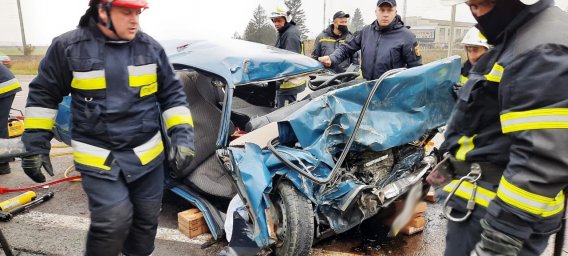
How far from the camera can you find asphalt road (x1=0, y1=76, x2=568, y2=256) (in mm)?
3006

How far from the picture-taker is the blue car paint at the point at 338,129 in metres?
2.63

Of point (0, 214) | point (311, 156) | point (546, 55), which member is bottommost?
point (0, 214)

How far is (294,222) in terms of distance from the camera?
8.44 ft

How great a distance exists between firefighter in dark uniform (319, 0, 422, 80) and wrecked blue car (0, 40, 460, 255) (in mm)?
A: 968

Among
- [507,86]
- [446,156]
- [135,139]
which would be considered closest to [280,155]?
[135,139]

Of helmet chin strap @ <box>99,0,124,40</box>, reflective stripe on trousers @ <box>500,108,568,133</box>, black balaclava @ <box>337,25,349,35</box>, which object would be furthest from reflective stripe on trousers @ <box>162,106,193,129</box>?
black balaclava @ <box>337,25,349,35</box>

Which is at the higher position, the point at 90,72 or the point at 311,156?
the point at 90,72

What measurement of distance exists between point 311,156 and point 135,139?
1.08 m

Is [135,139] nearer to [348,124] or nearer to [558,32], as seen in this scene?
[348,124]

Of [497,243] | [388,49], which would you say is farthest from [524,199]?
[388,49]

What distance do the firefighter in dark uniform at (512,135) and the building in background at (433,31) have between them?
825 cm

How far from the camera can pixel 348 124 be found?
277 cm

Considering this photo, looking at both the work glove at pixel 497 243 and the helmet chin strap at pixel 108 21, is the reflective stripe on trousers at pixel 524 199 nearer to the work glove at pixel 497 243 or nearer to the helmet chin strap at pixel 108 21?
the work glove at pixel 497 243

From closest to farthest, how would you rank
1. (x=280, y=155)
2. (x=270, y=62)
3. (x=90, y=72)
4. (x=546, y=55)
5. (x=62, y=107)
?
(x=546, y=55)
(x=90, y=72)
(x=280, y=155)
(x=270, y=62)
(x=62, y=107)
